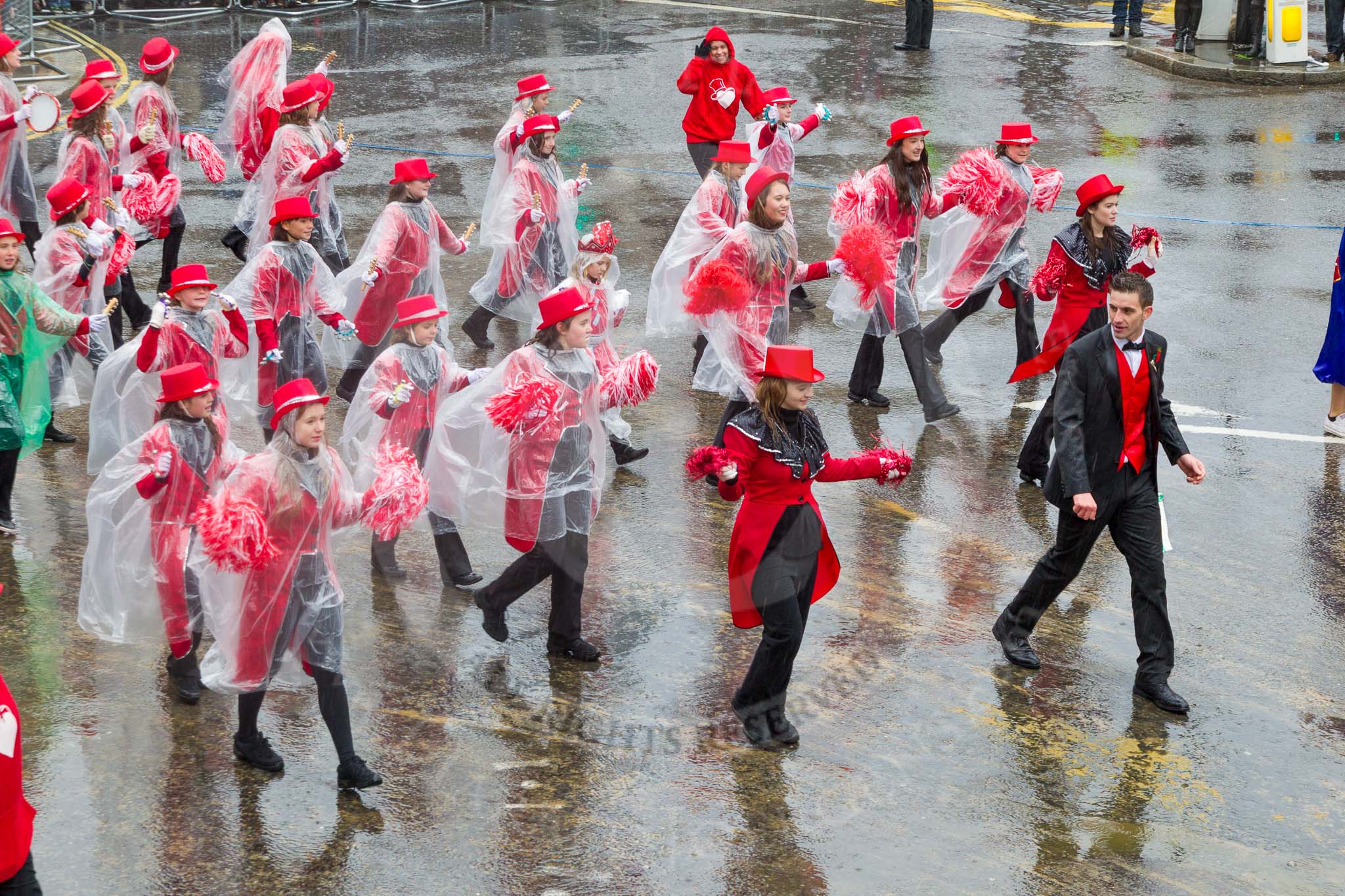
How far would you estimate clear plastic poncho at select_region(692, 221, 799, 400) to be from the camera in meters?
8.91

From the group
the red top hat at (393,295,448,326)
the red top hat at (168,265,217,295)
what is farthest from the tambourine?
the red top hat at (393,295,448,326)

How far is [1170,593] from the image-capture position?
790cm

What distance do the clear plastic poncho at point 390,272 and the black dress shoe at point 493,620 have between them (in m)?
3.30

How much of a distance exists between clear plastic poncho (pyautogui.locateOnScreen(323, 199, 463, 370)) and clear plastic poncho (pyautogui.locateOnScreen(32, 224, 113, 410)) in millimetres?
1547

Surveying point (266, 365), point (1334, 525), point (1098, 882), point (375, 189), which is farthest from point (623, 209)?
point (1098, 882)

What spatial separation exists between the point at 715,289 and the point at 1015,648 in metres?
2.79

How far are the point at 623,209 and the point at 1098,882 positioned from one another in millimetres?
9932

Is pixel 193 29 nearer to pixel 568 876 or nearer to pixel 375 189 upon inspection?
pixel 375 189

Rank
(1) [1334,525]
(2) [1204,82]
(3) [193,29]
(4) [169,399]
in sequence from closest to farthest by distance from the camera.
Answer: (4) [169,399] < (1) [1334,525] < (2) [1204,82] < (3) [193,29]

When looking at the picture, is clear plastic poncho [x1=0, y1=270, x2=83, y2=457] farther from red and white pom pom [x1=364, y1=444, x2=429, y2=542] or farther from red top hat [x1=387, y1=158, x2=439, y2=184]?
red and white pom pom [x1=364, y1=444, x2=429, y2=542]

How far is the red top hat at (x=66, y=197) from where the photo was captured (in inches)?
364

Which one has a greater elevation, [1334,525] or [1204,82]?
[1204,82]

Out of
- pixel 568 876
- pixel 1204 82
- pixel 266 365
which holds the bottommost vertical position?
pixel 568 876

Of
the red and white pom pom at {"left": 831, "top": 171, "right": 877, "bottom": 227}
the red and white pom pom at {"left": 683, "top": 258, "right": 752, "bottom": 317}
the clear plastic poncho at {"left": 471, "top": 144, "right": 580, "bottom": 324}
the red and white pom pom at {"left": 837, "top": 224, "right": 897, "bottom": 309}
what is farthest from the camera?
the clear plastic poncho at {"left": 471, "top": 144, "right": 580, "bottom": 324}
